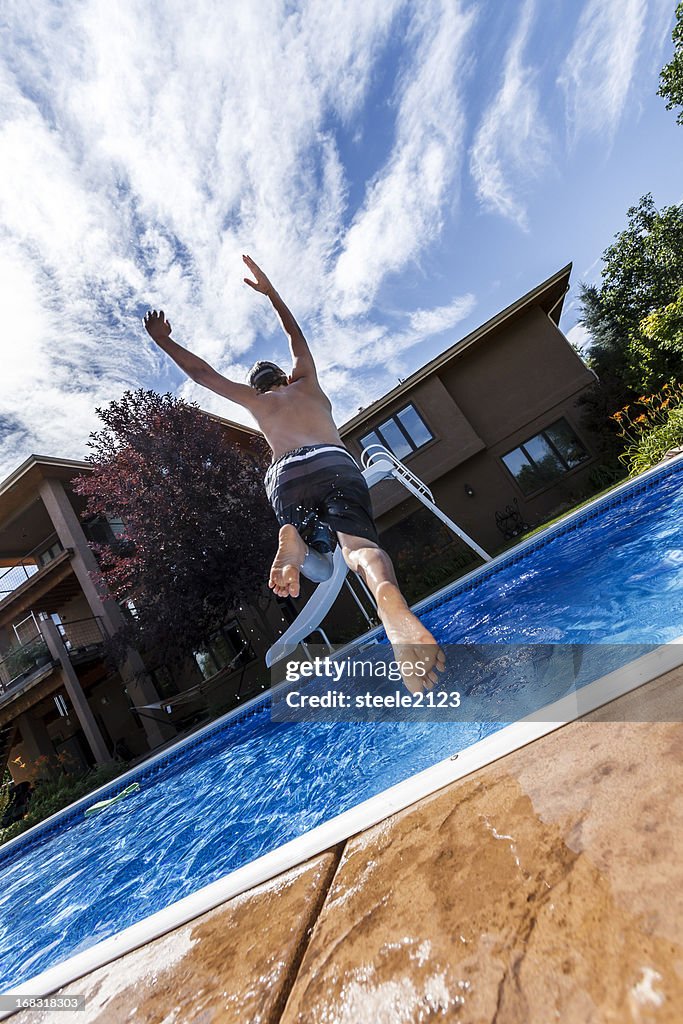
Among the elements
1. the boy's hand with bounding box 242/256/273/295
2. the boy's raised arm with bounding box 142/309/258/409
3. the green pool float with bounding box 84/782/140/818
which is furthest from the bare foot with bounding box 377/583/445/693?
the green pool float with bounding box 84/782/140/818

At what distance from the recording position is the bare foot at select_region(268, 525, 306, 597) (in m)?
2.32

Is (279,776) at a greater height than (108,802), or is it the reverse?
(108,802)

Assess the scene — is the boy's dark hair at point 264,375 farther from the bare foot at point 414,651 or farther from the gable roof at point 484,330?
the gable roof at point 484,330

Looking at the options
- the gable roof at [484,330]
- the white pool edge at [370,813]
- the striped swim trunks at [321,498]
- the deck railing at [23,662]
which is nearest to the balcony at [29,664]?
the deck railing at [23,662]

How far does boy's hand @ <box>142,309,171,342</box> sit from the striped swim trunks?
4.51 feet

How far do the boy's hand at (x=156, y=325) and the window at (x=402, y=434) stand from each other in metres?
12.9

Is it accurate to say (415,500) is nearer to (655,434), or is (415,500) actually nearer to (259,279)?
(655,434)

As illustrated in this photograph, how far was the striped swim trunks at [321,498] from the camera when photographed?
278 centimetres

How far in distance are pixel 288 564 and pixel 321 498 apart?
57cm

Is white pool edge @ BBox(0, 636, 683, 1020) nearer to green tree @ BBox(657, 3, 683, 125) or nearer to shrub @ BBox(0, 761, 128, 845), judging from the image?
shrub @ BBox(0, 761, 128, 845)

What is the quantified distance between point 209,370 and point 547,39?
1743cm

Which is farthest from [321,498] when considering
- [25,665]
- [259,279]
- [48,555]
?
[48,555]

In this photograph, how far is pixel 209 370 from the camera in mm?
3324

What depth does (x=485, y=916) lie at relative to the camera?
86 centimetres
